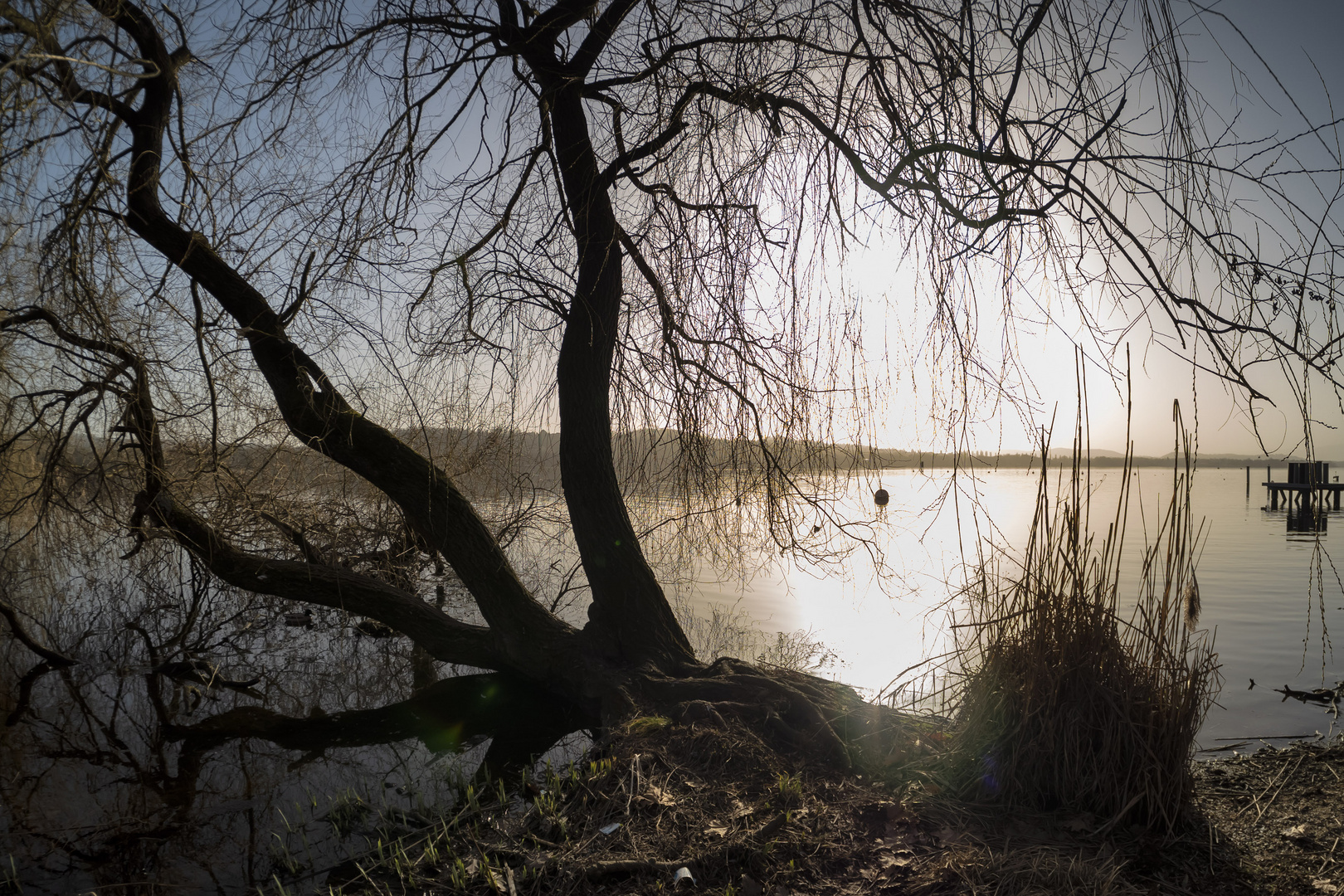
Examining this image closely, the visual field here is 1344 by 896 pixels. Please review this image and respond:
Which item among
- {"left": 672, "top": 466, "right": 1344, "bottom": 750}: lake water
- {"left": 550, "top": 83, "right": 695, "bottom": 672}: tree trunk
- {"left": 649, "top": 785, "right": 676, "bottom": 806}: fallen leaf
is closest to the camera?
{"left": 649, "top": 785, "right": 676, "bottom": 806}: fallen leaf

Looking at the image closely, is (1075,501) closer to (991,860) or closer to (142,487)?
(991,860)

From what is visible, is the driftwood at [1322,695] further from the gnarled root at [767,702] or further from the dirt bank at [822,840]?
the gnarled root at [767,702]

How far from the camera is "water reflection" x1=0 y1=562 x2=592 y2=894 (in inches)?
132

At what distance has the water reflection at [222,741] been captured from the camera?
3.35 m

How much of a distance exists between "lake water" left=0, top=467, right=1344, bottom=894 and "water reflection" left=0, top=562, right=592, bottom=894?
0.05 ft

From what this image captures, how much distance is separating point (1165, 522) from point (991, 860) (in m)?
1.44

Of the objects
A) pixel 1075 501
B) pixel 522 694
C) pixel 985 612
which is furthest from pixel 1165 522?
pixel 522 694

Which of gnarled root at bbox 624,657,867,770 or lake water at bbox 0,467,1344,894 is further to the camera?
gnarled root at bbox 624,657,867,770

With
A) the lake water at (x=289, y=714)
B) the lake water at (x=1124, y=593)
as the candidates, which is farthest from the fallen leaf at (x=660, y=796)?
the lake water at (x=1124, y=593)

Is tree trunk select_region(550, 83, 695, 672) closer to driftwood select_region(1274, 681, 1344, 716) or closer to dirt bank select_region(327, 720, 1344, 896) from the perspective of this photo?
dirt bank select_region(327, 720, 1344, 896)

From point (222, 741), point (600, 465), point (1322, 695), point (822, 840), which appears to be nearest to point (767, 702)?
point (822, 840)

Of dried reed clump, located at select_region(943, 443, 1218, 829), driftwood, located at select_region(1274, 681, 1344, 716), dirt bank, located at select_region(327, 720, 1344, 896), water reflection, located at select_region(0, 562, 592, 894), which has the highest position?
dried reed clump, located at select_region(943, 443, 1218, 829)

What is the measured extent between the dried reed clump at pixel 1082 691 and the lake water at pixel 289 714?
298 mm

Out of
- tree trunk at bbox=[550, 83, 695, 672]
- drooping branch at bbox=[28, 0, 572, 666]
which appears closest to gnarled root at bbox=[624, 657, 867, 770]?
tree trunk at bbox=[550, 83, 695, 672]
